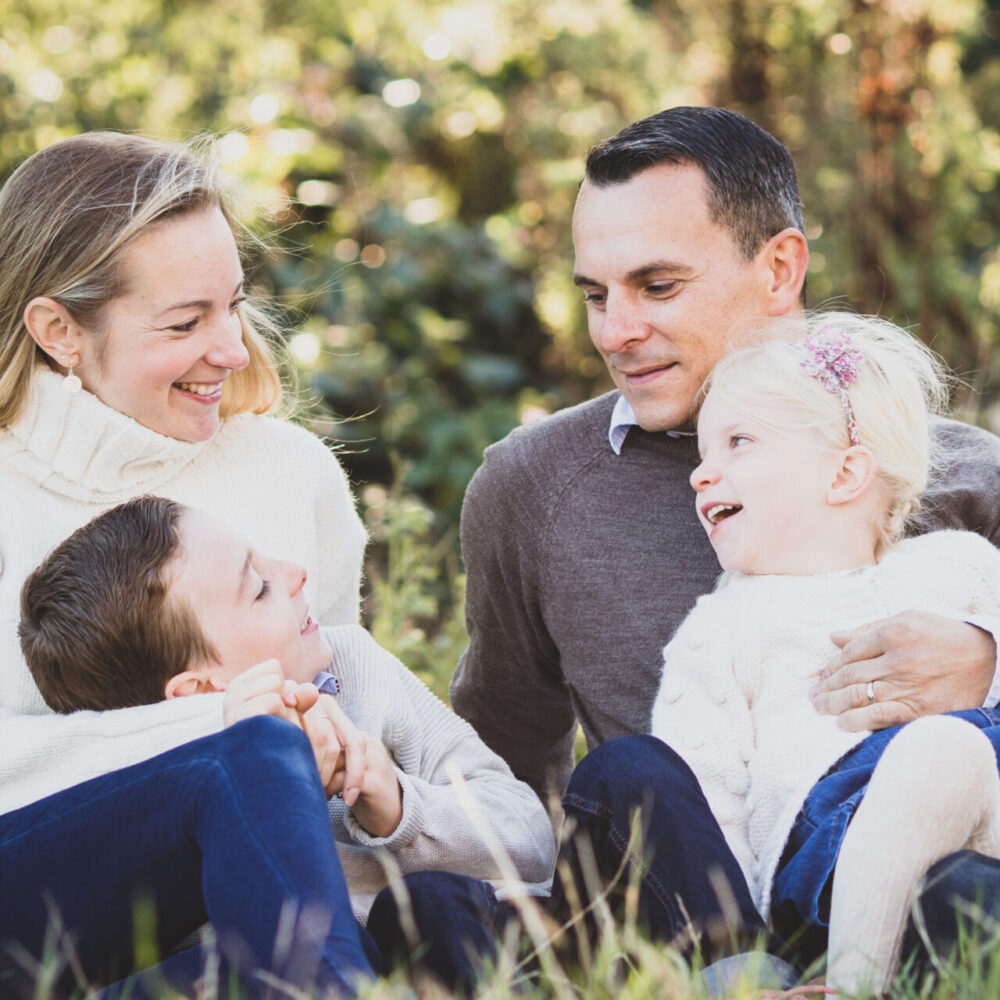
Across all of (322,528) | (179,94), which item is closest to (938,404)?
(322,528)

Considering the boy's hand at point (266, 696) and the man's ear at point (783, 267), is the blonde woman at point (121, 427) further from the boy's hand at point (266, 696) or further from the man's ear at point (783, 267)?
the man's ear at point (783, 267)

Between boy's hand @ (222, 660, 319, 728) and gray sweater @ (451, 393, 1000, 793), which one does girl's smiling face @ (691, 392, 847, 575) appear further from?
boy's hand @ (222, 660, 319, 728)

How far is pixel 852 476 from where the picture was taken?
262cm

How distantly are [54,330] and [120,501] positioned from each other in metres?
0.38

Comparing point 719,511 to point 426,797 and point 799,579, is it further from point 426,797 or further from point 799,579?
point 426,797

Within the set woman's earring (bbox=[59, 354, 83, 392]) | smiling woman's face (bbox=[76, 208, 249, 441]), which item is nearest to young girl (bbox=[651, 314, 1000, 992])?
smiling woman's face (bbox=[76, 208, 249, 441])

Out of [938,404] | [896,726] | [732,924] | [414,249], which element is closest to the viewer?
[732,924]

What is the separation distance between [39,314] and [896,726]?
1.87 metres

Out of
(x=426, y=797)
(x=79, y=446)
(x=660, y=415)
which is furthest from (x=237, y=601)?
(x=660, y=415)

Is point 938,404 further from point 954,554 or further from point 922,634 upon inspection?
point 922,634

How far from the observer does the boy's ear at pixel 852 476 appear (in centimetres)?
260

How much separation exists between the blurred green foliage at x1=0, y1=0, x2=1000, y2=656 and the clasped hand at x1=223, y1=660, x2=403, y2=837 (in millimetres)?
3557

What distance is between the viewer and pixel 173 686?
2.41 meters

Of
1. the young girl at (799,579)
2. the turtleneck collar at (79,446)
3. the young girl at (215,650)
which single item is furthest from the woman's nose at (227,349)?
the young girl at (799,579)
